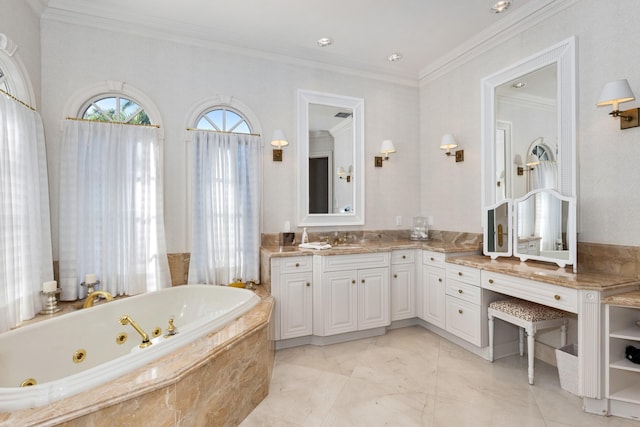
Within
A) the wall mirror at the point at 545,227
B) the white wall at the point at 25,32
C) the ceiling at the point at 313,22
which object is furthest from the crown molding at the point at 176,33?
the wall mirror at the point at 545,227

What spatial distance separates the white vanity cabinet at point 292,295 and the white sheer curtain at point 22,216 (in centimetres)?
169

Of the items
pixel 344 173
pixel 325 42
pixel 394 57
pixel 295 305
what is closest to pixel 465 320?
pixel 295 305

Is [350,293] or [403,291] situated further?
[403,291]

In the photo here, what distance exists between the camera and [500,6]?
259cm

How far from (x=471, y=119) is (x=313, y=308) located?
258cm

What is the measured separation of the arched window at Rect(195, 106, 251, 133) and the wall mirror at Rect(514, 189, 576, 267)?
2719 mm

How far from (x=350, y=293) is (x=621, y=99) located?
245 cm

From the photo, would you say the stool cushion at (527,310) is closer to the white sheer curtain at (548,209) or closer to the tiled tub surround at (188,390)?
the white sheer curtain at (548,209)

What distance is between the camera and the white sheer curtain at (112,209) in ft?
8.23

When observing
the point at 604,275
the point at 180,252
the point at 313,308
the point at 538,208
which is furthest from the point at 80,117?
the point at 604,275

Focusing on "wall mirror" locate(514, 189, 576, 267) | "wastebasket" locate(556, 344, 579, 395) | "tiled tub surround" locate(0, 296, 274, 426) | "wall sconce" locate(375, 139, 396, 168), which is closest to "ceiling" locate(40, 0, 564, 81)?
"wall sconce" locate(375, 139, 396, 168)

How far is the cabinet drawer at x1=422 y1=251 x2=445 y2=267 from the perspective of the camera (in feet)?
9.99

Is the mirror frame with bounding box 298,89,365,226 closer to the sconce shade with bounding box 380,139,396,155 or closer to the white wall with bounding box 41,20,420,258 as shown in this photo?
the white wall with bounding box 41,20,420,258

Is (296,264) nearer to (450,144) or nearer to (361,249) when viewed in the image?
(361,249)
